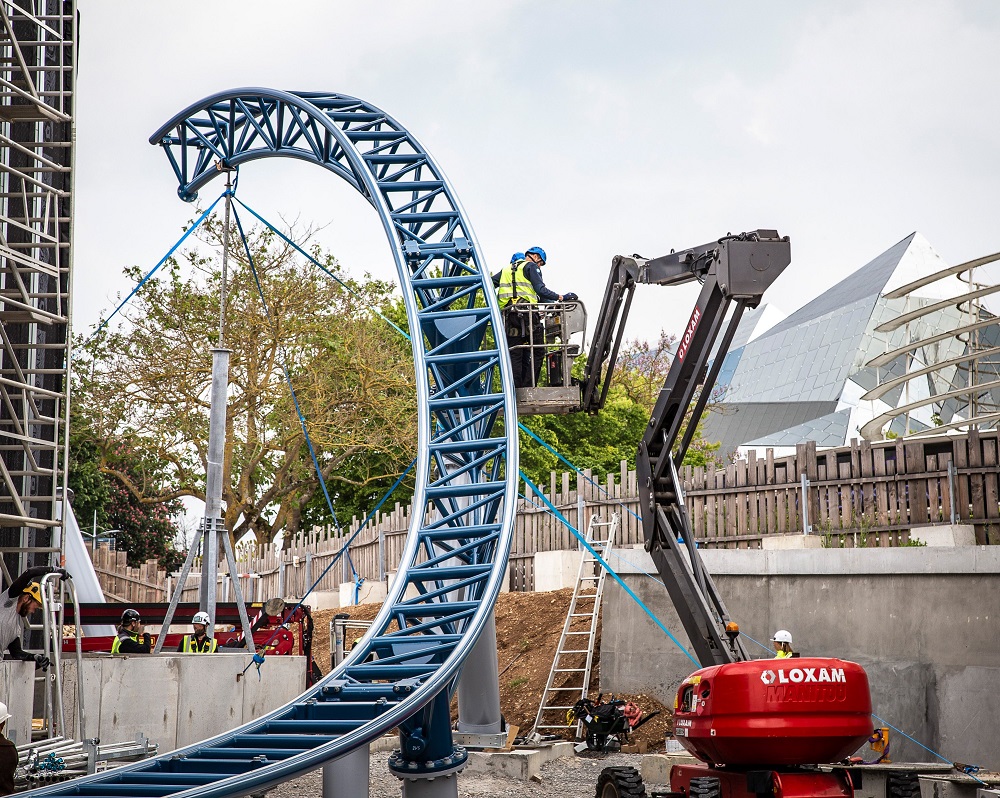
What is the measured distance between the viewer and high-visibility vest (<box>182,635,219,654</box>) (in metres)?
14.5

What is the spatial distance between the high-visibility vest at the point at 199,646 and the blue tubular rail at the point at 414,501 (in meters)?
2.43

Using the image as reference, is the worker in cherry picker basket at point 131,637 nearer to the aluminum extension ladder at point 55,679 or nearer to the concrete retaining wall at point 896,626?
the aluminum extension ladder at point 55,679

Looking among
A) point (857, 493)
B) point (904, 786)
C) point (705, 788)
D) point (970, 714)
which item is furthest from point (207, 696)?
point (857, 493)

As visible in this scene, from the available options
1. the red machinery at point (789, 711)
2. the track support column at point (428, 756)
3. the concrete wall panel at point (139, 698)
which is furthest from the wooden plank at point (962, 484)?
the concrete wall panel at point (139, 698)

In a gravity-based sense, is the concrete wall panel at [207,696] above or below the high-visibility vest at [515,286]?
below

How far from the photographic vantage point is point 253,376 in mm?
28453

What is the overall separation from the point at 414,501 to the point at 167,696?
346cm

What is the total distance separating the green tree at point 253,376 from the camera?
28000 mm

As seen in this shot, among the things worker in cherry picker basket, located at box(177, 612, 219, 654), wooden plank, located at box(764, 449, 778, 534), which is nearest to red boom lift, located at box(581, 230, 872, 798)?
wooden plank, located at box(764, 449, 778, 534)

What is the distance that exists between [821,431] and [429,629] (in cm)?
4142

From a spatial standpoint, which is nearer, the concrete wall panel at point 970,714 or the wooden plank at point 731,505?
the concrete wall panel at point 970,714

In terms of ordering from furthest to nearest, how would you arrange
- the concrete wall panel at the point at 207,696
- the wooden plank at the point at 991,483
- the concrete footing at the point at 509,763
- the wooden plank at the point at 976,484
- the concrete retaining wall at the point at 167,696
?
the wooden plank at the point at 976,484 < the wooden plank at the point at 991,483 < the concrete footing at the point at 509,763 < the concrete wall panel at the point at 207,696 < the concrete retaining wall at the point at 167,696

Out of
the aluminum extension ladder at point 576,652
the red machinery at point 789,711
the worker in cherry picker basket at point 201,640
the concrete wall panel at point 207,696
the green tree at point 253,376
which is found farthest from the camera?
the green tree at point 253,376

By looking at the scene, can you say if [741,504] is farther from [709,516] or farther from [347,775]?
[347,775]
